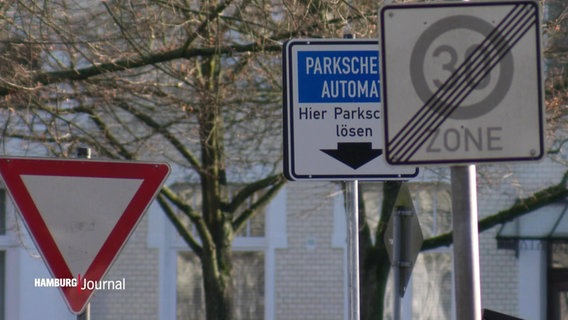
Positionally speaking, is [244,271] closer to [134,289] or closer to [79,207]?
[134,289]

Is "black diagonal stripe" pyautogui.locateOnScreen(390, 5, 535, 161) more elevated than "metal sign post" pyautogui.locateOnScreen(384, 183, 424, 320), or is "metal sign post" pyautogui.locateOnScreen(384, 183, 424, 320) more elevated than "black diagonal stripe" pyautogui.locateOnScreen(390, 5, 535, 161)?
"black diagonal stripe" pyautogui.locateOnScreen(390, 5, 535, 161)

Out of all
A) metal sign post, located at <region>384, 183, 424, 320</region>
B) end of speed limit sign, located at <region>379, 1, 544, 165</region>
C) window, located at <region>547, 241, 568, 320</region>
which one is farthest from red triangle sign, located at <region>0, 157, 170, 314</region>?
window, located at <region>547, 241, 568, 320</region>

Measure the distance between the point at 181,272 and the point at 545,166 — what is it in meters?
5.54

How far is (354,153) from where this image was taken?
4965mm

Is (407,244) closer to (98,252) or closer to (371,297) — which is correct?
(98,252)

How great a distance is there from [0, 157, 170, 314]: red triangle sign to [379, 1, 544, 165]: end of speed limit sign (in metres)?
2.46

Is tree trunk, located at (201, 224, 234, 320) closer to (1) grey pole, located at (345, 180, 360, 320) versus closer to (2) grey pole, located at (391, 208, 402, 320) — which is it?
(2) grey pole, located at (391, 208, 402, 320)

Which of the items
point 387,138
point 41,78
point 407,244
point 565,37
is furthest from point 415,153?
point 565,37

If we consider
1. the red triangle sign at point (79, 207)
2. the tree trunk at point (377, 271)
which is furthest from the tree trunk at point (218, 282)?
the red triangle sign at point (79, 207)

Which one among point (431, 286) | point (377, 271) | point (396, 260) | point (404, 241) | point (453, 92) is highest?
point (453, 92)

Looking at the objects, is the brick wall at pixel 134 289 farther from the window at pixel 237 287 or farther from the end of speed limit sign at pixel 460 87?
the end of speed limit sign at pixel 460 87

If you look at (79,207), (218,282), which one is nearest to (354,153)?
(79,207)

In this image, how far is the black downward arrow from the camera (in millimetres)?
4949

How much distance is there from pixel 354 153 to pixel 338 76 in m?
0.37
